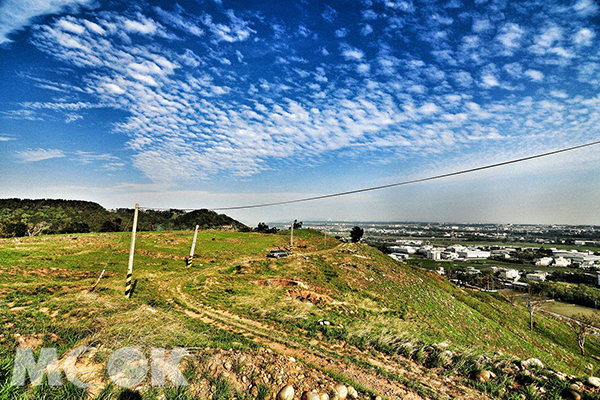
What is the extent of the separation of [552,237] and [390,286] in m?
254

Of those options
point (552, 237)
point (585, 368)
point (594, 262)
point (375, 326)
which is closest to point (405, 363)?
point (375, 326)

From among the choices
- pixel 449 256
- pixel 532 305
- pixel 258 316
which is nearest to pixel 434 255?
pixel 449 256

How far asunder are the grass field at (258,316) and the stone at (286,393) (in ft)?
5.18

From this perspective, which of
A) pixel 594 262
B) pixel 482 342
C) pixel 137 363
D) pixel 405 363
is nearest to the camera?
pixel 137 363

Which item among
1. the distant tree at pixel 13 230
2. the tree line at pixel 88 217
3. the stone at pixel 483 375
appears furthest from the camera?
the tree line at pixel 88 217

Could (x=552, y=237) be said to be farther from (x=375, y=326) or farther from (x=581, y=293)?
(x=375, y=326)

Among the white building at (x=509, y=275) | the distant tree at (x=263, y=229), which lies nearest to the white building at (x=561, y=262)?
the white building at (x=509, y=275)

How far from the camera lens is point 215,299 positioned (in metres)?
14.2

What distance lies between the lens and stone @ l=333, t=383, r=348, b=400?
559 cm

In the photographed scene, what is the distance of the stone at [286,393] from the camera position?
5.23 meters

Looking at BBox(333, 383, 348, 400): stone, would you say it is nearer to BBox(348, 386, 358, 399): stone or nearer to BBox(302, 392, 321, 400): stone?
BBox(348, 386, 358, 399): stone

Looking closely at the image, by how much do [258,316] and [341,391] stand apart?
705 cm

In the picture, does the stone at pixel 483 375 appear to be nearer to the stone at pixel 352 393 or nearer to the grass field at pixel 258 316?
the grass field at pixel 258 316

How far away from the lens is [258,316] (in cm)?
1190
